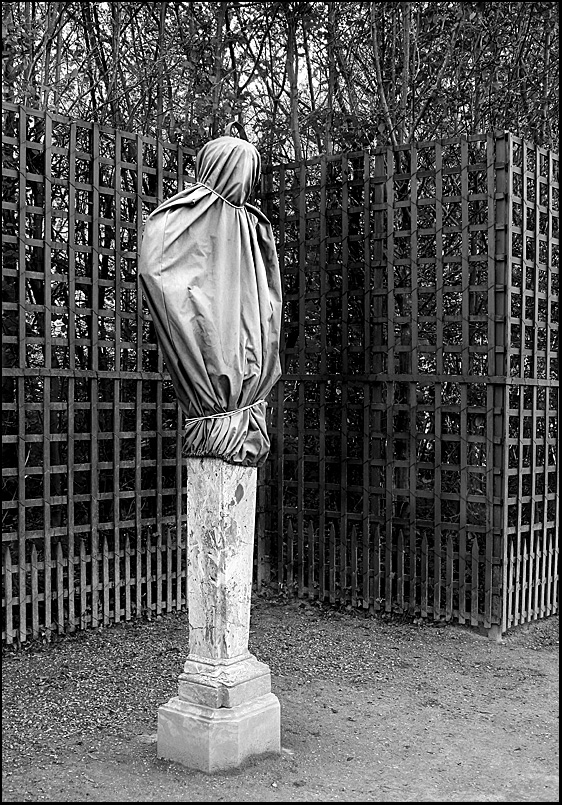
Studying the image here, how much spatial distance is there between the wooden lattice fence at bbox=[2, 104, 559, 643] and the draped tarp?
2.02 m

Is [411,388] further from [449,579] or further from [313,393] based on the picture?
[449,579]

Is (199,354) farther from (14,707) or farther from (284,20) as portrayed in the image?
(284,20)

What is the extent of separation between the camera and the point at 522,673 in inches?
219

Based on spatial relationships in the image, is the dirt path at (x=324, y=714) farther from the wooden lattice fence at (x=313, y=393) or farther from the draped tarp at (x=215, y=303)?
the draped tarp at (x=215, y=303)

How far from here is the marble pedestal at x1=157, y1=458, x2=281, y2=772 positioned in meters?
3.83

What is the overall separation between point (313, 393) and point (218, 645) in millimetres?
3682

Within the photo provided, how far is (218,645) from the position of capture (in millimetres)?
3926

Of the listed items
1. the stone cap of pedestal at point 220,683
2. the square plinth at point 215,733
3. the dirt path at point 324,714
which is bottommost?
the dirt path at point 324,714

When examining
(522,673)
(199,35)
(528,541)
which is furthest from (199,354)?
(199,35)

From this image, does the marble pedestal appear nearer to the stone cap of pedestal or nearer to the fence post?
the stone cap of pedestal

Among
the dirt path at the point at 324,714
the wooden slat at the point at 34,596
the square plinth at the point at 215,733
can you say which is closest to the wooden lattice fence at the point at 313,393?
the wooden slat at the point at 34,596

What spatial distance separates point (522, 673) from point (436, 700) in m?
0.82

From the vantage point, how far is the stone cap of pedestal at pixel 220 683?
152 inches

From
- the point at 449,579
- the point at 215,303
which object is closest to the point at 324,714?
the point at 449,579
